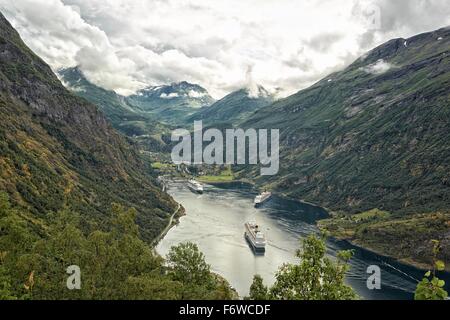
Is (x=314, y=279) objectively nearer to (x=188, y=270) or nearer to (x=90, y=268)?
(x=90, y=268)

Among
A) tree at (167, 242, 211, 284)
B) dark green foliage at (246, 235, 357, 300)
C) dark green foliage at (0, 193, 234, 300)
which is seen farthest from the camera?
tree at (167, 242, 211, 284)

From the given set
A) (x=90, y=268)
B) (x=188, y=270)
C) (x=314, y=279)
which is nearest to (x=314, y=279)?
(x=314, y=279)

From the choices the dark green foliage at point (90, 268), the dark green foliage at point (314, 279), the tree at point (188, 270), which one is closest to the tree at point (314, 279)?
the dark green foliage at point (314, 279)

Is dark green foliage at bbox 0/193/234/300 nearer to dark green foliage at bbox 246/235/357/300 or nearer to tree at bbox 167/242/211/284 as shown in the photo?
tree at bbox 167/242/211/284

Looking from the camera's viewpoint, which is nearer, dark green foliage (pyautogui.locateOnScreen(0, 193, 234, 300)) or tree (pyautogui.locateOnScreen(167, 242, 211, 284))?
dark green foliage (pyautogui.locateOnScreen(0, 193, 234, 300))

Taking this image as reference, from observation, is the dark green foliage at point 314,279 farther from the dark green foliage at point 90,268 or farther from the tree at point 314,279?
the dark green foliage at point 90,268

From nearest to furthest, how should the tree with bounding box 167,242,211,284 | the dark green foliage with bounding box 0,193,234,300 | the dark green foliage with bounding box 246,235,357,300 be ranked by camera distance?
the dark green foliage with bounding box 246,235,357,300 < the dark green foliage with bounding box 0,193,234,300 < the tree with bounding box 167,242,211,284

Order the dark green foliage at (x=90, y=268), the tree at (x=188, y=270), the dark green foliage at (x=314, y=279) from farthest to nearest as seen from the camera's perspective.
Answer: the tree at (x=188, y=270) → the dark green foliage at (x=90, y=268) → the dark green foliage at (x=314, y=279)

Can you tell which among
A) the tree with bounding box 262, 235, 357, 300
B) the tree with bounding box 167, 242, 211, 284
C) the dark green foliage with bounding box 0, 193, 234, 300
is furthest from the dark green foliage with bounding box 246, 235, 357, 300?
the tree with bounding box 167, 242, 211, 284

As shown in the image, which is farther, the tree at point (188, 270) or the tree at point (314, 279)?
the tree at point (188, 270)
